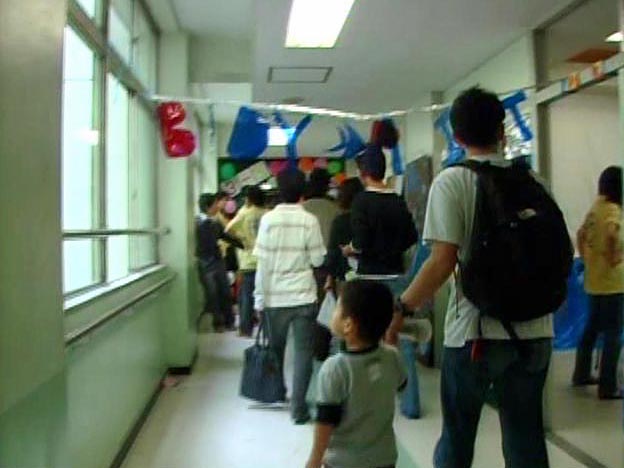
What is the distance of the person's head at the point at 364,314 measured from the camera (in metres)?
1.81

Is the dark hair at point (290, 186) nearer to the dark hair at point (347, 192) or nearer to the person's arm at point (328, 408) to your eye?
the dark hair at point (347, 192)

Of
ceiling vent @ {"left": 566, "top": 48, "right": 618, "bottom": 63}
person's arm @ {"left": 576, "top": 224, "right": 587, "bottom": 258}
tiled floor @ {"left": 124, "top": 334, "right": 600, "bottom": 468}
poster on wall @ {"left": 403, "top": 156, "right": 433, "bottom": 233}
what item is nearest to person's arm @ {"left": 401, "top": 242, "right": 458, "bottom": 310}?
tiled floor @ {"left": 124, "top": 334, "right": 600, "bottom": 468}

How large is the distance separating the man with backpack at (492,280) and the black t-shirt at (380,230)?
1.65 metres

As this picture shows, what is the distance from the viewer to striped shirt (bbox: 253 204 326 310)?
12.5 ft

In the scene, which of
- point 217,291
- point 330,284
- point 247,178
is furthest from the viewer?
point 247,178

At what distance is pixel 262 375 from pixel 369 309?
2399 millimetres

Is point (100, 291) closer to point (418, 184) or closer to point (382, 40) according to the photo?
point (382, 40)

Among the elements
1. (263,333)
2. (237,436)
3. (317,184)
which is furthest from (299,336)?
(317,184)

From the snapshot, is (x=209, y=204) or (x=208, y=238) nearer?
(x=208, y=238)

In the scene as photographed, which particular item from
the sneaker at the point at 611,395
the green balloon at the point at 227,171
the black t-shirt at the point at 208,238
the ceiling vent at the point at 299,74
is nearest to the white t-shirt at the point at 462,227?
the sneaker at the point at 611,395

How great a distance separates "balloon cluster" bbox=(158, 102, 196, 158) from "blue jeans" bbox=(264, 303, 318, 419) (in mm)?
1522

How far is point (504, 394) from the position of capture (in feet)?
6.09

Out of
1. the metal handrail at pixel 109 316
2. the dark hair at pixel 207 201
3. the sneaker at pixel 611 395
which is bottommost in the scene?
the sneaker at pixel 611 395

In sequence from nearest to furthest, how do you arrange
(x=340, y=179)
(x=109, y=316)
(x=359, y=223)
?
(x=109, y=316)
(x=359, y=223)
(x=340, y=179)
